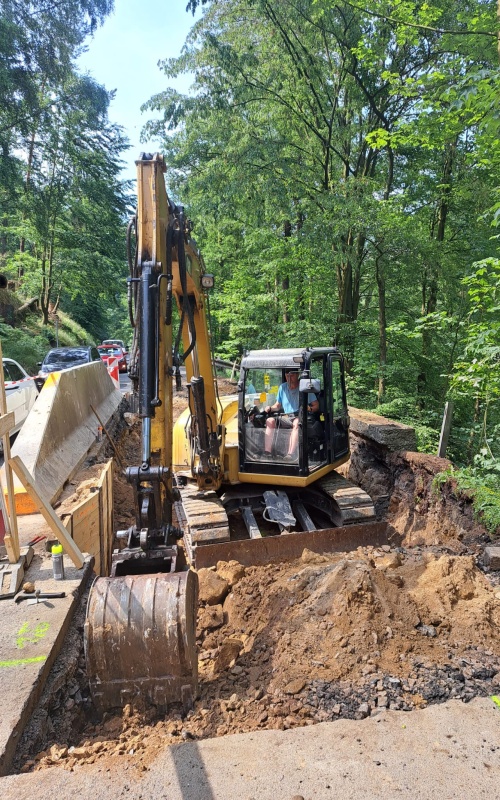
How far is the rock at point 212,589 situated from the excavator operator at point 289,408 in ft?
6.15

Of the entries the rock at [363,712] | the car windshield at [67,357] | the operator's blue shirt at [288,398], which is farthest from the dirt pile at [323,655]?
the car windshield at [67,357]

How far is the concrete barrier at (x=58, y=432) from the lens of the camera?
19.2ft

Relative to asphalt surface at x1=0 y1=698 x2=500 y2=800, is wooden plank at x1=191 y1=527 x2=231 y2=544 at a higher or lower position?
lower

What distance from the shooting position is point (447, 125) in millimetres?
9570

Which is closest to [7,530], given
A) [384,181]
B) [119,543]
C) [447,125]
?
[119,543]

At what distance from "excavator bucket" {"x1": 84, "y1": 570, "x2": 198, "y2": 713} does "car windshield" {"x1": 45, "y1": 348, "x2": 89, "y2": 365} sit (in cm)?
1299

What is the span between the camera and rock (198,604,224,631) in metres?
4.48

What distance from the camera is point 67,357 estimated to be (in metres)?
15.4

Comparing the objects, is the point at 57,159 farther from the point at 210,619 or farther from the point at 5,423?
the point at 210,619

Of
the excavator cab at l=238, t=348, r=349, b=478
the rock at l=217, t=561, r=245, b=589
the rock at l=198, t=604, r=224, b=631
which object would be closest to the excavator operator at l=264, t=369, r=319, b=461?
the excavator cab at l=238, t=348, r=349, b=478

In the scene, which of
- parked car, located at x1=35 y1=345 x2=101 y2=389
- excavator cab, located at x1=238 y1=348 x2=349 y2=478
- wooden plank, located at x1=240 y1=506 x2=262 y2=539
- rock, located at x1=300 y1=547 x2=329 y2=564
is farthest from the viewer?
parked car, located at x1=35 y1=345 x2=101 y2=389

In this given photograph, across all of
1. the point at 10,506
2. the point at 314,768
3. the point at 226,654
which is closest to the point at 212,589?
the point at 226,654

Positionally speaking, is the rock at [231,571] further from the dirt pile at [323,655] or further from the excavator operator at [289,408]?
the excavator operator at [289,408]

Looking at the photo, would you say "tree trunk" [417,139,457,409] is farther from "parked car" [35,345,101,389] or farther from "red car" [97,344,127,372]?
"red car" [97,344,127,372]
